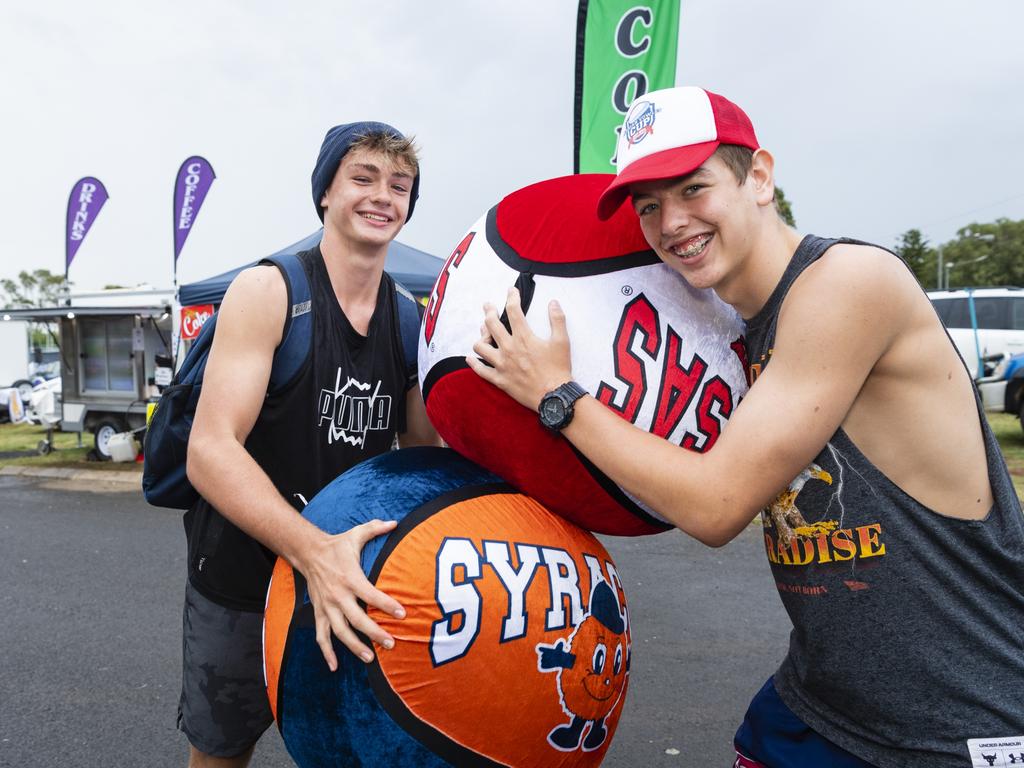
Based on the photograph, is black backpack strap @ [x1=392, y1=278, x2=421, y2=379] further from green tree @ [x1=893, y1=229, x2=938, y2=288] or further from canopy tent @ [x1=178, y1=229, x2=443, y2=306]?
green tree @ [x1=893, y1=229, x2=938, y2=288]

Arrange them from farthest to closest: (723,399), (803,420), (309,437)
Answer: (309,437), (723,399), (803,420)

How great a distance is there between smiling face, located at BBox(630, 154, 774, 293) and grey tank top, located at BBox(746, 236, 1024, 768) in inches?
4.8

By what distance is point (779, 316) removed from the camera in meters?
1.49

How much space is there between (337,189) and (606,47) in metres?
5.82

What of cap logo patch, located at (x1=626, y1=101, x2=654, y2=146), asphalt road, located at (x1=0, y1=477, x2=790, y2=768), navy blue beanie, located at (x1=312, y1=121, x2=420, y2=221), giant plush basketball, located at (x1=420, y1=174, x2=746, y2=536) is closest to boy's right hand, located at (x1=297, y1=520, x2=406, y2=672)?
giant plush basketball, located at (x1=420, y1=174, x2=746, y2=536)

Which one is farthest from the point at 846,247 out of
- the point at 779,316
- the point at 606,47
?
the point at 606,47

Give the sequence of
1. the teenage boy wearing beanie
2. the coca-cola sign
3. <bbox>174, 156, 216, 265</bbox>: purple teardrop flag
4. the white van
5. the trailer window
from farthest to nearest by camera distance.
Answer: <bbox>174, 156, 216, 265</bbox>: purple teardrop flag, the trailer window, the white van, the coca-cola sign, the teenage boy wearing beanie

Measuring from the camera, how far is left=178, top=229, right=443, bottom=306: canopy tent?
877cm

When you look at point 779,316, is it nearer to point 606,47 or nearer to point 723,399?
point 723,399

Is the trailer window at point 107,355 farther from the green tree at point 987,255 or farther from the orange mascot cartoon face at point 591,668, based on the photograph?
the green tree at point 987,255

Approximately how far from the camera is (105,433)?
11938 mm

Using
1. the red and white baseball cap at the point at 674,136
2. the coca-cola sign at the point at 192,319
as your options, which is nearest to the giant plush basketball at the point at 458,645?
the red and white baseball cap at the point at 674,136

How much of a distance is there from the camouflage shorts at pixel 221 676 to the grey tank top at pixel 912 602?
1.54m

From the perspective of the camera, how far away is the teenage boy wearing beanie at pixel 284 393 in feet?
6.59
